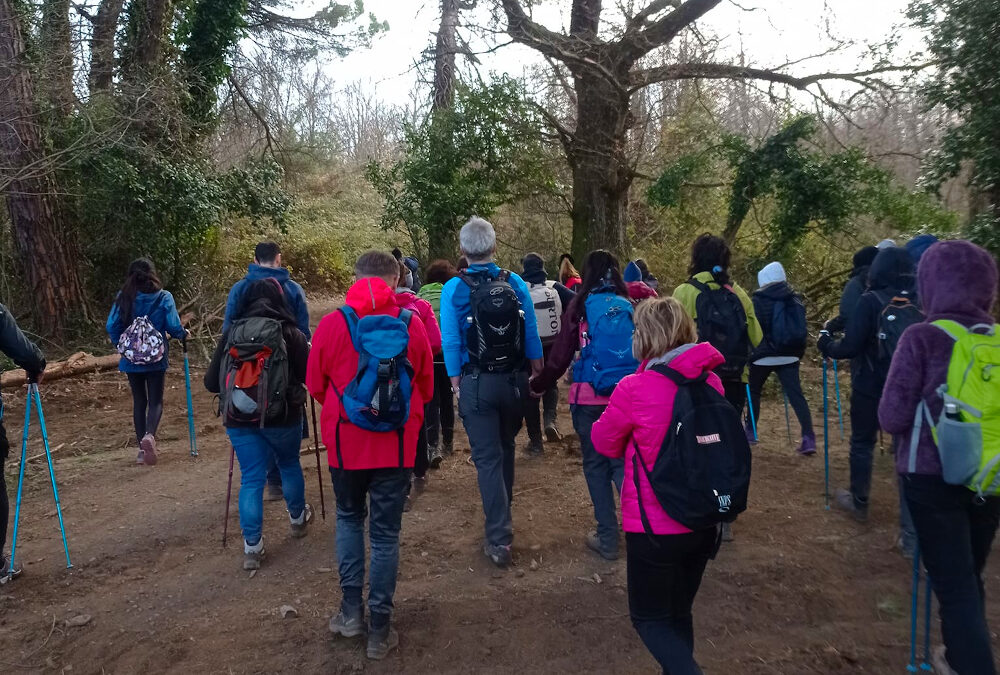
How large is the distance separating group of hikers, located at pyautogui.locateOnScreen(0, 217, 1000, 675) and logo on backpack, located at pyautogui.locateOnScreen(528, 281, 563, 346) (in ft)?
3.47

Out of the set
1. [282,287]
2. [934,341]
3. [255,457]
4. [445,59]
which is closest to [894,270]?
[934,341]

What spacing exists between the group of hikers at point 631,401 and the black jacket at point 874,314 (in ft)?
0.04

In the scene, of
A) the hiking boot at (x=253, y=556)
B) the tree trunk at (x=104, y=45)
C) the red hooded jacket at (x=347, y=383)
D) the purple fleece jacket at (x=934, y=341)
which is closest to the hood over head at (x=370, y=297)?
the red hooded jacket at (x=347, y=383)

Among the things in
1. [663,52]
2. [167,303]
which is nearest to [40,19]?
[167,303]

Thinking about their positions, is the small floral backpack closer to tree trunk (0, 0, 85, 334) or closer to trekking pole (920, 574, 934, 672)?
tree trunk (0, 0, 85, 334)

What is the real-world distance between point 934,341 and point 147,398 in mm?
6582

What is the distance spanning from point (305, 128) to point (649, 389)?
2990cm

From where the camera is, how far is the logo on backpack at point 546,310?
6.76 meters

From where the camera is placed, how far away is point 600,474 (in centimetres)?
450

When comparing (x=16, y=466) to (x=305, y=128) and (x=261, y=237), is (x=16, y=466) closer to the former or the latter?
(x=261, y=237)

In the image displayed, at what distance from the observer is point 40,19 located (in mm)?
10680

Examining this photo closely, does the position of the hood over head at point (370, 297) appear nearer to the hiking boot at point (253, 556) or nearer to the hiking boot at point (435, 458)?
the hiking boot at point (253, 556)

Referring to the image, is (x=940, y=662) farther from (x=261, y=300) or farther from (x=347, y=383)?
(x=261, y=300)

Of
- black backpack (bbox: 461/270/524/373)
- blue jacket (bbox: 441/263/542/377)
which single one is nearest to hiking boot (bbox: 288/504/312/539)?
blue jacket (bbox: 441/263/542/377)
